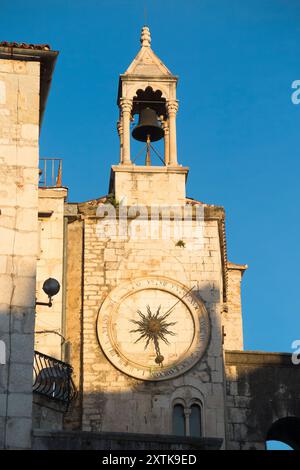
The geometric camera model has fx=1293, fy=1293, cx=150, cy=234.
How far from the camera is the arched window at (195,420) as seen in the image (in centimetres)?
2770

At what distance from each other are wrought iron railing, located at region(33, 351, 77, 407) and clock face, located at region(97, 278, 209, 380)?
4.02m

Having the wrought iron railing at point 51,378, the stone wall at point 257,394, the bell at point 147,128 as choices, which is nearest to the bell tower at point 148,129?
the bell at point 147,128

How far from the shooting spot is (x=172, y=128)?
103 feet

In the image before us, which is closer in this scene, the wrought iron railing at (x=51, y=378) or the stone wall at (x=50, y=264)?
the wrought iron railing at (x=51, y=378)

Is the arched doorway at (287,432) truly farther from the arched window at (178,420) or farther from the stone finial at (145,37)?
the stone finial at (145,37)

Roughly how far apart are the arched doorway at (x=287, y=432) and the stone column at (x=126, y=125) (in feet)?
23.6

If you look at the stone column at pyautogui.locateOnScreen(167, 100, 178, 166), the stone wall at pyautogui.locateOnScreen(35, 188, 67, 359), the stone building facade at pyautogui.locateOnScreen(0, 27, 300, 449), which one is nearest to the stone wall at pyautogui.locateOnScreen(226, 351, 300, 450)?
the stone building facade at pyautogui.locateOnScreen(0, 27, 300, 449)

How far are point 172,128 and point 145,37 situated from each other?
2.98 m

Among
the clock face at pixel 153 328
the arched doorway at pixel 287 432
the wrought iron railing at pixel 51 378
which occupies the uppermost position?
the clock face at pixel 153 328

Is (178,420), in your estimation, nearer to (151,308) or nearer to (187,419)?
(187,419)

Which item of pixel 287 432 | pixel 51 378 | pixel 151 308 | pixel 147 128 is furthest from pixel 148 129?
pixel 51 378

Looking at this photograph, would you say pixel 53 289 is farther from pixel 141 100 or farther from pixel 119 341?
pixel 141 100

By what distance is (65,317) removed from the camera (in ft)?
93.9

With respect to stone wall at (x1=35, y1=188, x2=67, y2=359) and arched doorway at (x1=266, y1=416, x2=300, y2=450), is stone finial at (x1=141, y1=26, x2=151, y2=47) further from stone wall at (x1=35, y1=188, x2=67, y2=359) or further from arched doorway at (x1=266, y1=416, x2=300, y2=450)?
arched doorway at (x1=266, y1=416, x2=300, y2=450)
